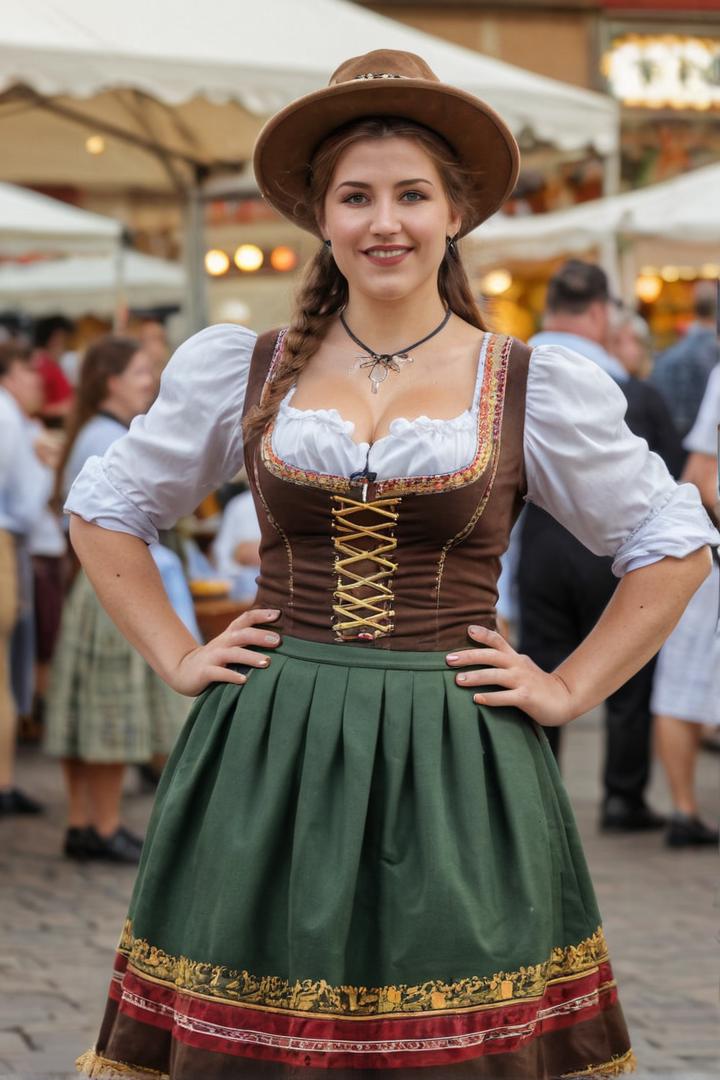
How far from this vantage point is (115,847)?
19.8ft

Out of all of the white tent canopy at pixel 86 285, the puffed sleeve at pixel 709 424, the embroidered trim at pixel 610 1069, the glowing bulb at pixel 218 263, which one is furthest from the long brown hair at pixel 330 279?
the white tent canopy at pixel 86 285

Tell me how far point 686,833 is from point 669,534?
3815 mm

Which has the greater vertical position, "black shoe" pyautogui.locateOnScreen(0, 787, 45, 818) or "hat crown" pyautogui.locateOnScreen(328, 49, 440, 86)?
"hat crown" pyautogui.locateOnScreen(328, 49, 440, 86)

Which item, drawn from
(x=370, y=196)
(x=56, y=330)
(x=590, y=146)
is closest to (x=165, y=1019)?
(x=370, y=196)

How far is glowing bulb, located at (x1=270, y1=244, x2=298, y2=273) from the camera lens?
11.1m

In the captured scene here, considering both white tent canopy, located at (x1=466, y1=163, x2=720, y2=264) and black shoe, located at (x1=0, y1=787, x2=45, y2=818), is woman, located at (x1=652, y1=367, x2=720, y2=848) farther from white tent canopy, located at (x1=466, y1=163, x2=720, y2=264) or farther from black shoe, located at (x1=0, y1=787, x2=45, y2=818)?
white tent canopy, located at (x1=466, y1=163, x2=720, y2=264)

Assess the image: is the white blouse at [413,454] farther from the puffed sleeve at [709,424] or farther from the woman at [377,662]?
the puffed sleeve at [709,424]

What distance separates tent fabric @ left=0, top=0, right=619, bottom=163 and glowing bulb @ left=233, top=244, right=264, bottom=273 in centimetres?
364

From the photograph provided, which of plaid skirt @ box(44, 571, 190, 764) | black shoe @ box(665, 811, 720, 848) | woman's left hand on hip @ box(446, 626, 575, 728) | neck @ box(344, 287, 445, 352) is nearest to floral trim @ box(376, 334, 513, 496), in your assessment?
neck @ box(344, 287, 445, 352)

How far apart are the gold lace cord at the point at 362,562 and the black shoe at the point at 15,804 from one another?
4.45 m

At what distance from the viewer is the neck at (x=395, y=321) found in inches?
109

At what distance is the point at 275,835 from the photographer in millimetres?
2561

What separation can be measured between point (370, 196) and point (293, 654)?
2.34ft

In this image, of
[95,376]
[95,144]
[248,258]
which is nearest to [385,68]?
[95,376]
